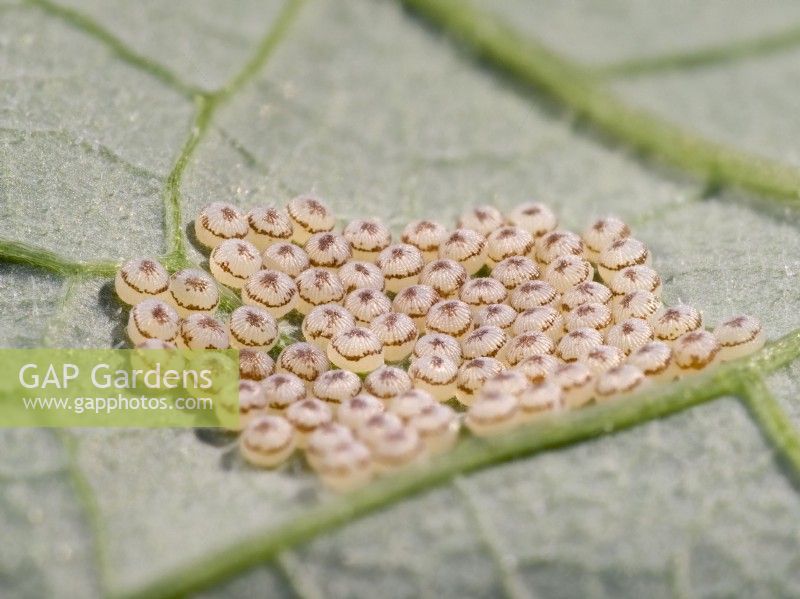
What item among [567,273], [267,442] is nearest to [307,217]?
[567,273]

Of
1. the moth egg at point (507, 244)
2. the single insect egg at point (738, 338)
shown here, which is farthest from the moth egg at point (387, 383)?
the single insect egg at point (738, 338)

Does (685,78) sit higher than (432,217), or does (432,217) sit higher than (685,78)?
(685,78)

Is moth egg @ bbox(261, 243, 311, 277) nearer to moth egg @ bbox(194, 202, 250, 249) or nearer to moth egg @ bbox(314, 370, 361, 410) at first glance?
moth egg @ bbox(194, 202, 250, 249)

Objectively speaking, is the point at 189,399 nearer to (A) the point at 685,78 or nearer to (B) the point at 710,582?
(B) the point at 710,582

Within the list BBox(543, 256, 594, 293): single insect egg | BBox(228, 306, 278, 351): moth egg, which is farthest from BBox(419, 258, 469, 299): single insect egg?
BBox(228, 306, 278, 351): moth egg

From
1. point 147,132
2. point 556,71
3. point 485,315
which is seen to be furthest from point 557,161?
point 147,132

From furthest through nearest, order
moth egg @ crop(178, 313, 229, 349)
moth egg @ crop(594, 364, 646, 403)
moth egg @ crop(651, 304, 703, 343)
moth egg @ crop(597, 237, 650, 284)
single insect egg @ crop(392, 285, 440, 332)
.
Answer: moth egg @ crop(597, 237, 650, 284) < single insect egg @ crop(392, 285, 440, 332) < moth egg @ crop(651, 304, 703, 343) < moth egg @ crop(178, 313, 229, 349) < moth egg @ crop(594, 364, 646, 403)
